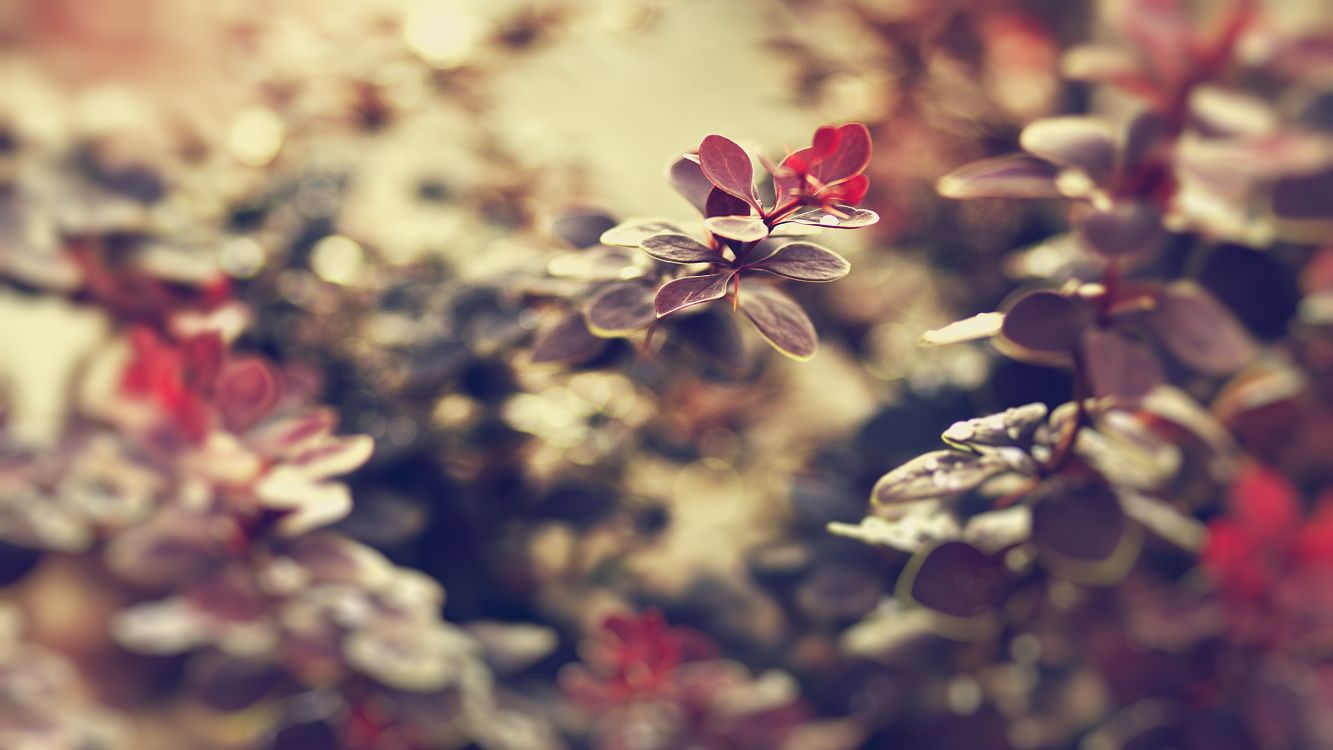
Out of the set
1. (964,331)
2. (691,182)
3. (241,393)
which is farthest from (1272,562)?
(241,393)

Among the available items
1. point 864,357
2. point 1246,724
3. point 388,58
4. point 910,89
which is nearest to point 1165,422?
point 1246,724

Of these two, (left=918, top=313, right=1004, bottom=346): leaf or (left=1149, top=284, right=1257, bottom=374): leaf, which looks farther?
(left=1149, top=284, right=1257, bottom=374): leaf

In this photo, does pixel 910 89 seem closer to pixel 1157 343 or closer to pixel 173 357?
pixel 1157 343

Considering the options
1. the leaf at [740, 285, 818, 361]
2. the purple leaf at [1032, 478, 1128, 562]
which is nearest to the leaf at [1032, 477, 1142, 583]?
the purple leaf at [1032, 478, 1128, 562]

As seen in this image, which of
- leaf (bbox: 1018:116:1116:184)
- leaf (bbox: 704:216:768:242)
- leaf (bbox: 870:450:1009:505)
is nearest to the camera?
leaf (bbox: 704:216:768:242)

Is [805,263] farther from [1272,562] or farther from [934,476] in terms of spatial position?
[1272,562]

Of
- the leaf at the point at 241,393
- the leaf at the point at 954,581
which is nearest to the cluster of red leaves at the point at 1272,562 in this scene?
the leaf at the point at 954,581

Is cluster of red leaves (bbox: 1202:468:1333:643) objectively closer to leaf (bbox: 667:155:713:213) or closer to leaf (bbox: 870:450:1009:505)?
leaf (bbox: 870:450:1009:505)

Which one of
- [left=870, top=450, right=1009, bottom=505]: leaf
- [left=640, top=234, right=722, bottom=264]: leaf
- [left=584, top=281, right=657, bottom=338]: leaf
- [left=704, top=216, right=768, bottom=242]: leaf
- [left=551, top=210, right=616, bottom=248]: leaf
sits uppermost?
[left=551, top=210, right=616, bottom=248]: leaf

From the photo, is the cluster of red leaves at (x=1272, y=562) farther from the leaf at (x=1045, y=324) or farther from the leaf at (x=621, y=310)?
the leaf at (x=621, y=310)
